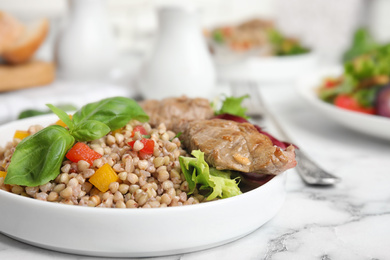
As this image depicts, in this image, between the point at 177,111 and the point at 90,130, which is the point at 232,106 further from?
the point at 90,130

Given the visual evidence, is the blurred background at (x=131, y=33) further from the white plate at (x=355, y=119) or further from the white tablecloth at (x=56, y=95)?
the white plate at (x=355, y=119)

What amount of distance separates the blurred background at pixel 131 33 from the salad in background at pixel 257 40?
7 cm

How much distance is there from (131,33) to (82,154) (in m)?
7.77


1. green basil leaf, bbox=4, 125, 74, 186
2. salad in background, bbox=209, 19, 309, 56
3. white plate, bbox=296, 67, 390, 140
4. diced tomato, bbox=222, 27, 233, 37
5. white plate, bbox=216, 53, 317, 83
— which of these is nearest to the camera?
green basil leaf, bbox=4, 125, 74, 186

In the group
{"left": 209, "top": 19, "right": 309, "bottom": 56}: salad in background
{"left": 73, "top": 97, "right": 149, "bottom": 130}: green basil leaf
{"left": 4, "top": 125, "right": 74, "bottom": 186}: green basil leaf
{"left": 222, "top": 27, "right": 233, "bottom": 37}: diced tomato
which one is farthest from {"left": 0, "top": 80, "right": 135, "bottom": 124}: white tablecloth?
{"left": 222, "top": 27, "right": 233, "bottom": 37}: diced tomato

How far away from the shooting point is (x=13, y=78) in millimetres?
3203

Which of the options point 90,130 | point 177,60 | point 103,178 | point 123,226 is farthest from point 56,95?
point 123,226

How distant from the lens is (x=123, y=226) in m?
1.34

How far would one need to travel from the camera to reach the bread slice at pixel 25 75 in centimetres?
318

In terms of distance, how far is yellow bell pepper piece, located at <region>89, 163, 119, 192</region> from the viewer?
4.98 ft

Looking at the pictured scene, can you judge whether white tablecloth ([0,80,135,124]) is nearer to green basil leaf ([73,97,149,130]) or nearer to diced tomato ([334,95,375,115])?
green basil leaf ([73,97,149,130])

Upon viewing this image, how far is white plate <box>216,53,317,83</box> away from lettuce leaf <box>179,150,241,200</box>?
283 cm

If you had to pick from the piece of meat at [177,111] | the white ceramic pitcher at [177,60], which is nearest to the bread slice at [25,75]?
the white ceramic pitcher at [177,60]

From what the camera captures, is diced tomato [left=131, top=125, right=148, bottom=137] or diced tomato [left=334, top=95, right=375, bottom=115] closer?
diced tomato [left=131, top=125, right=148, bottom=137]
